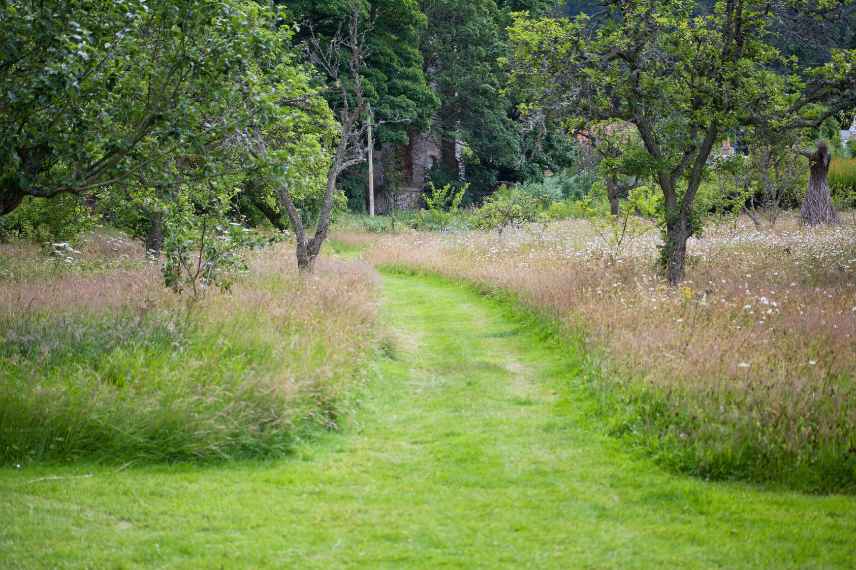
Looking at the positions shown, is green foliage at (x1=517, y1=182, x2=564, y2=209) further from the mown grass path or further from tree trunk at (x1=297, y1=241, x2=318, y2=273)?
the mown grass path

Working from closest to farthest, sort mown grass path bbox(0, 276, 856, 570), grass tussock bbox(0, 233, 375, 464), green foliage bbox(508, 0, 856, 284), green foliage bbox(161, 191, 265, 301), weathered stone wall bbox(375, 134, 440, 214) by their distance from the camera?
mown grass path bbox(0, 276, 856, 570)
grass tussock bbox(0, 233, 375, 464)
green foliage bbox(161, 191, 265, 301)
green foliage bbox(508, 0, 856, 284)
weathered stone wall bbox(375, 134, 440, 214)

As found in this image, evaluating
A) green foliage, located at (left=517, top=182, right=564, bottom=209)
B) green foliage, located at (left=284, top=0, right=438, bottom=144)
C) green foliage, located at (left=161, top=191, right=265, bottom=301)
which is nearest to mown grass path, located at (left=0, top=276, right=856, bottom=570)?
green foliage, located at (left=161, top=191, right=265, bottom=301)

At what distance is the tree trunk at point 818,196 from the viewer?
26.2m

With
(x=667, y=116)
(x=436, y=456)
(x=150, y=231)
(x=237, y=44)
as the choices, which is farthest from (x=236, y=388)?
(x=150, y=231)

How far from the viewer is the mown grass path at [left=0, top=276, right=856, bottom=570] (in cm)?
546

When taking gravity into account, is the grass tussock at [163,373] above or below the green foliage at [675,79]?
below

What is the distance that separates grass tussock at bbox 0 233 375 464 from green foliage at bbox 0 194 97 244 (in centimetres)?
426

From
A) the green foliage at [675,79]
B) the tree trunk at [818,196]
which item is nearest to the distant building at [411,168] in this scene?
the tree trunk at [818,196]

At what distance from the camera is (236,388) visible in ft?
26.5

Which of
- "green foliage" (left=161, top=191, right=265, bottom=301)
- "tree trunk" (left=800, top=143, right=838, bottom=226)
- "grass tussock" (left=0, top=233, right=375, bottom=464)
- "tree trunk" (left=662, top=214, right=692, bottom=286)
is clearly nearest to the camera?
"grass tussock" (left=0, top=233, right=375, bottom=464)

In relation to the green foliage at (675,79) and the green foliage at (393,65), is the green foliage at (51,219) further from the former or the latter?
the green foliage at (393,65)

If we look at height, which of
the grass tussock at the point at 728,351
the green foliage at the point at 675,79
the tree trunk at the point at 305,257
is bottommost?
the grass tussock at the point at 728,351

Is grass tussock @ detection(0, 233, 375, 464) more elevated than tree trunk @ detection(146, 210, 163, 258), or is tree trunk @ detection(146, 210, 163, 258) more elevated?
tree trunk @ detection(146, 210, 163, 258)

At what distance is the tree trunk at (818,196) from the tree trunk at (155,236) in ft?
66.8
